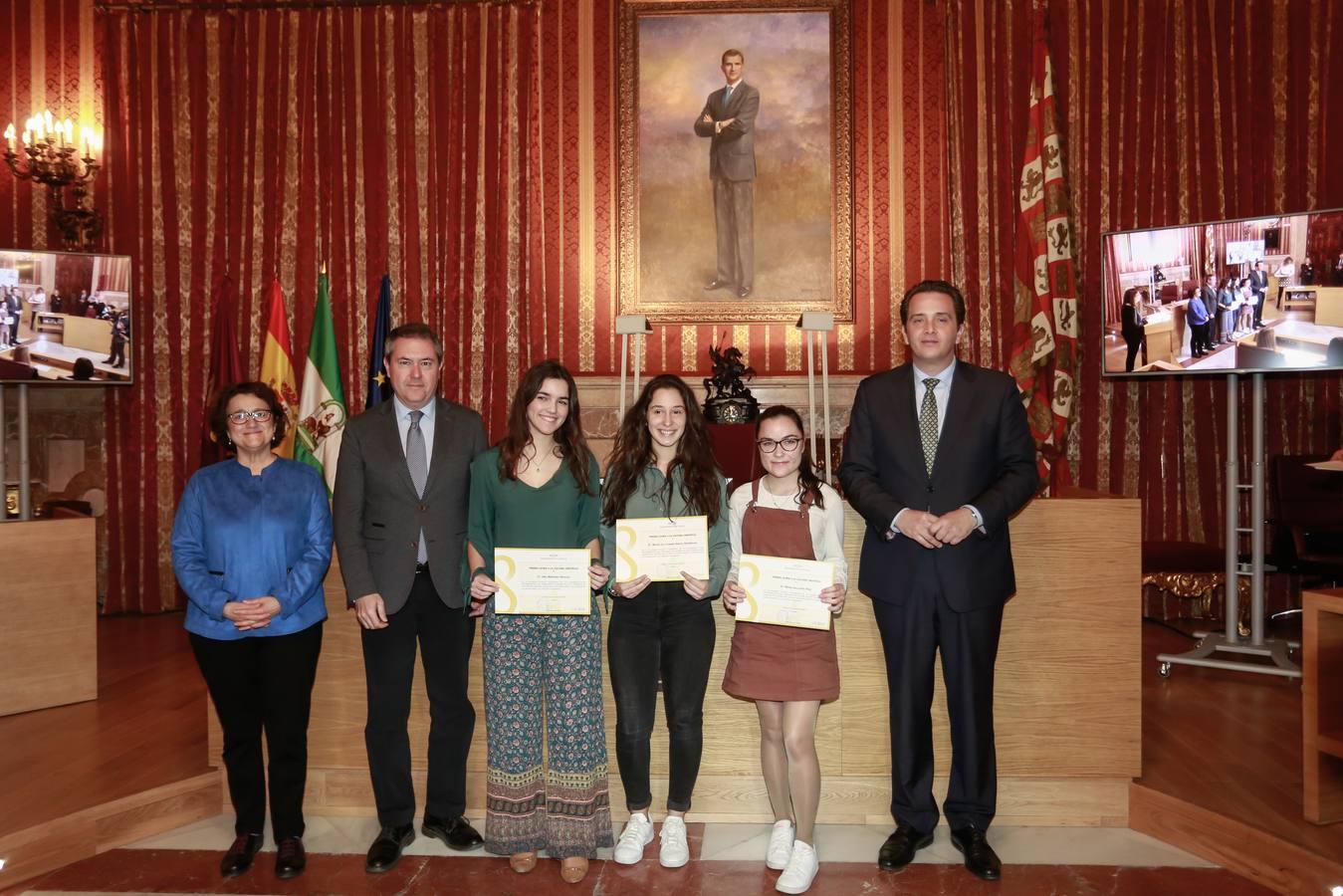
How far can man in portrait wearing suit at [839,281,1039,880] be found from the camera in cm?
287

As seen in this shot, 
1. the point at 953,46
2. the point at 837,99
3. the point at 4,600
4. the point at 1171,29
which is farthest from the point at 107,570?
the point at 1171,29

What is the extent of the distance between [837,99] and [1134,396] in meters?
2.88

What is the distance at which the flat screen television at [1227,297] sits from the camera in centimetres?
440

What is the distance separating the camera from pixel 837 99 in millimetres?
6496

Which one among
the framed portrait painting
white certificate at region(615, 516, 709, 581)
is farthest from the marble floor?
the framed portrait painting

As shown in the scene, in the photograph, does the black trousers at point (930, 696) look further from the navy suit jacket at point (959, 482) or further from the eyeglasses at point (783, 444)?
the eyeglasses at point (783, 444)

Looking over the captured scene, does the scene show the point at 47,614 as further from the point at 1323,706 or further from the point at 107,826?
the point at 1323,706

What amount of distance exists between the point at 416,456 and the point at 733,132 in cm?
443

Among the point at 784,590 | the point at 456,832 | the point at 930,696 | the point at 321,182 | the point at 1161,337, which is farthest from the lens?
the point at 321,182

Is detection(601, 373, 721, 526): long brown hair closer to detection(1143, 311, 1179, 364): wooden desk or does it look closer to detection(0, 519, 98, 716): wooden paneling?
detection(0, 519, 98, 716): wooden paneling

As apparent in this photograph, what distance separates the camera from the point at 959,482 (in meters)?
2.87

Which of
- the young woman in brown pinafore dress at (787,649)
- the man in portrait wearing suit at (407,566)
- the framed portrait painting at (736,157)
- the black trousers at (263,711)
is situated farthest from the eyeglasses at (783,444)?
the framed portrait painting at (736,157)

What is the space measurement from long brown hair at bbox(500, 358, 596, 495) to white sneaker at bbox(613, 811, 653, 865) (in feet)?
3.46

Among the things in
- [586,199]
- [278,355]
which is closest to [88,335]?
[278,355]
